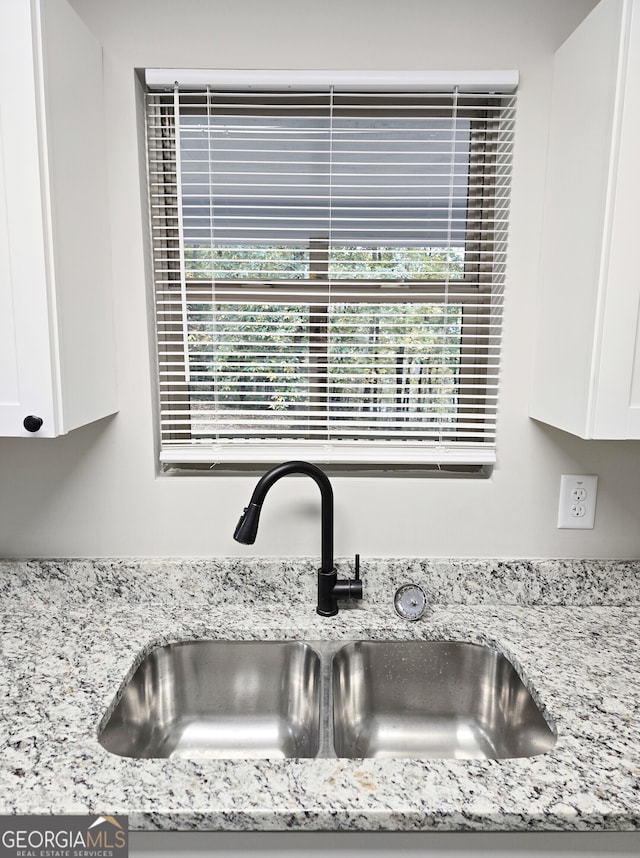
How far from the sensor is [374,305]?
129 cm

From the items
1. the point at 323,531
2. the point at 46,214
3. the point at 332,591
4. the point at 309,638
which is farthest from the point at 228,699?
the point at 46,214

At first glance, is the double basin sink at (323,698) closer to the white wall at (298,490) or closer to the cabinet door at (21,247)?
the white wall at (298,490)

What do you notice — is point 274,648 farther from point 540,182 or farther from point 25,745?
point 540,182

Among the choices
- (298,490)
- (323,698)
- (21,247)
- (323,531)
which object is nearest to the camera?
(21,247)

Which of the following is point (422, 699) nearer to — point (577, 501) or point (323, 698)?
point (323, 698)

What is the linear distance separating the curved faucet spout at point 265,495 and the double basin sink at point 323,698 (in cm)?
22

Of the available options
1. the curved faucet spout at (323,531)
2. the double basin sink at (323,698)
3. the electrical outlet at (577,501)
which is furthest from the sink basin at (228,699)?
the electrical outlet at (577,501)

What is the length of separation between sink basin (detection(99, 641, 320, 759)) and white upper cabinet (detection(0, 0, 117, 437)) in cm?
60

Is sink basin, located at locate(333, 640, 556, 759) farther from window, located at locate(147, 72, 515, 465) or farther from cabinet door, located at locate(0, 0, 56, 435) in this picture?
cabinet door, located at locate(0, 0, 56, 435)

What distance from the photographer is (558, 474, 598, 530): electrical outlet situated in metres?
1.31

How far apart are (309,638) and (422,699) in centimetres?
31

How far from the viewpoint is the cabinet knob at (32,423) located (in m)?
0.96

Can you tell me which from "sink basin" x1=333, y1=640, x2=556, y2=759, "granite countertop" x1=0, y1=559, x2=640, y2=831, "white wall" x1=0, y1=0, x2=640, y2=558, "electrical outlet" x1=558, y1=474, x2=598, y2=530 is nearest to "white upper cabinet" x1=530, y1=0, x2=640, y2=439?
"white wall" x1=0, y1=0, x2=640, y2=558

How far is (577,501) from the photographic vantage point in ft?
4.32
